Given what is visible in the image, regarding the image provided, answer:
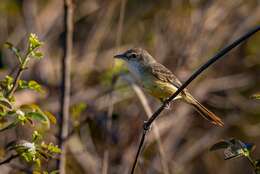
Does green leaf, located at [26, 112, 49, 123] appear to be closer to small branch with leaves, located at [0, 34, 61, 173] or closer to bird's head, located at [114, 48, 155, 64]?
small branch with leaves, located at [0, 34, 61, 173]

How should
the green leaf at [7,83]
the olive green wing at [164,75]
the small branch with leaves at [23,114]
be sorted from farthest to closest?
the olive green wing at [164,75]
the green leaf at [7,83]
the small branch with leaves at [23,114]

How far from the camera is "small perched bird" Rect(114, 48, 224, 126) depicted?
4898 millimetres

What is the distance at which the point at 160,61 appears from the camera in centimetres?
697

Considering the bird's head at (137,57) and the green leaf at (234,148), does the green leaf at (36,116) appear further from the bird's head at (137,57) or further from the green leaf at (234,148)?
the bird's head at (137,57)

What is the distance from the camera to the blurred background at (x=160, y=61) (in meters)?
6.91

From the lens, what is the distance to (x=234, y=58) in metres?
8.12

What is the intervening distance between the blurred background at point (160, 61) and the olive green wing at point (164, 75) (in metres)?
1.18

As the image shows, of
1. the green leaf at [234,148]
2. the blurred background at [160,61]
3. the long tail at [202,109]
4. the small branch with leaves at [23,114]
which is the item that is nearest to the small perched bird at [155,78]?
the long tail at [202,109]

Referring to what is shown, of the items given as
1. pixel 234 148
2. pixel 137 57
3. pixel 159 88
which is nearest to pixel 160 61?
pixel 137 57

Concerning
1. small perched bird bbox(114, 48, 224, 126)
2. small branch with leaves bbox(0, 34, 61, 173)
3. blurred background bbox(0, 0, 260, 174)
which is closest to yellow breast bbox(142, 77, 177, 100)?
small perched bird bbox(114, 48, 224, 126)

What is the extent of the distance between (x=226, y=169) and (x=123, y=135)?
83.3 inches

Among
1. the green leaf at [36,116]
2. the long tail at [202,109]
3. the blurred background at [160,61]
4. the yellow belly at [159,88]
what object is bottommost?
the green leaf at [36,116]

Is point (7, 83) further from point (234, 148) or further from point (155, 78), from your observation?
point (155, 78)

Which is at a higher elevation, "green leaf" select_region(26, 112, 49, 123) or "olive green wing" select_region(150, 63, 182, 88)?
"olive green wing" select_region(150, 63, 182, 88)
